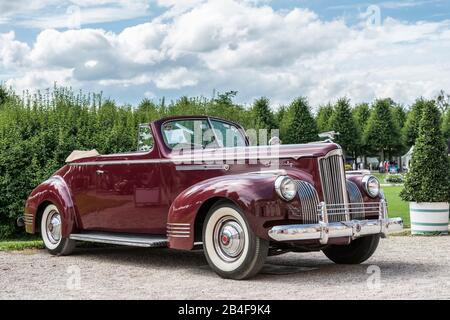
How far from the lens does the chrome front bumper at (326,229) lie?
6.82 m

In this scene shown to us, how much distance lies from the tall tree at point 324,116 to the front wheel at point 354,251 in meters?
46.7

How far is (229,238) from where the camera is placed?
723 centimetres

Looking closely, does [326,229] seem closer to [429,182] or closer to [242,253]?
[242,253]

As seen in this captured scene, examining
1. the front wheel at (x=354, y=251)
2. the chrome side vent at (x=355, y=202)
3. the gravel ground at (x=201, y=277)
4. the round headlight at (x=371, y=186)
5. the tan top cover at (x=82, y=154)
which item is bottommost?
the gravel ground at (x=201, y=277)

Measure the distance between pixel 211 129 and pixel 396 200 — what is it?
1460cm

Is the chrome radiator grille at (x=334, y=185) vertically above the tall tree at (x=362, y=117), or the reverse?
the tall tree at (x=362, y=117)

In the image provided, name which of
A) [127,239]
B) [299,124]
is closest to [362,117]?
[299,124]

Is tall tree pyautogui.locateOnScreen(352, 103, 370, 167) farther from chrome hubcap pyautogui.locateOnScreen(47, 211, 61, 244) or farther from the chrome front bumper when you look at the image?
the chrome front bumper

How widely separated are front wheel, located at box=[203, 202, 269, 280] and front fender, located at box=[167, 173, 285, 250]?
0.13 m

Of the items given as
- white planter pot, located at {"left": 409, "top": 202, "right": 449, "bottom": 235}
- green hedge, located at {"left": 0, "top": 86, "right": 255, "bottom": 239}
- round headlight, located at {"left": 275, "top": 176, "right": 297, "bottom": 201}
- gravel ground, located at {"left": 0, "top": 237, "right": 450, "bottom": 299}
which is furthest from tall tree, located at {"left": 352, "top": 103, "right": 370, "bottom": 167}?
round headlight, located at {"left": 275, "top": 176, "right": 297, "bottom": 201}

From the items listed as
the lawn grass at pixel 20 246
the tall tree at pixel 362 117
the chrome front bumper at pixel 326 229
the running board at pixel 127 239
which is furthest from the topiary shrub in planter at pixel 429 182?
the tall tree at pixel 362 117

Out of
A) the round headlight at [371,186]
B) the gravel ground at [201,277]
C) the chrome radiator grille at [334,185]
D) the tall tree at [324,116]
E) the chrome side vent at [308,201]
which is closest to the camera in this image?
the gravel ground at [201,277]

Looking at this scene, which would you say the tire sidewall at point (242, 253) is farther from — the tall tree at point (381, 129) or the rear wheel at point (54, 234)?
the tall tree at point (381, 129)
